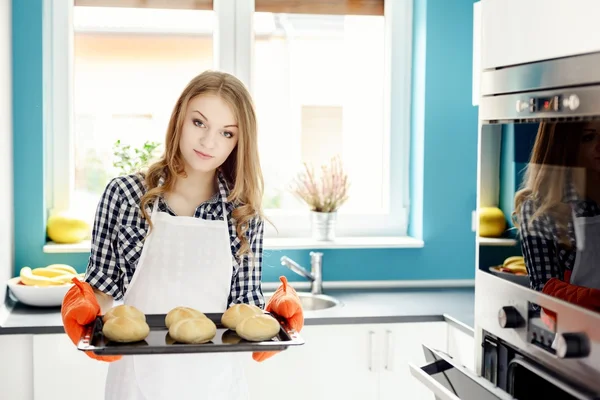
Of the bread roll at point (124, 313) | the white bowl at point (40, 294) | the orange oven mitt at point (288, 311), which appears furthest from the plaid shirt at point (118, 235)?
the white bowl at point (40, 294)

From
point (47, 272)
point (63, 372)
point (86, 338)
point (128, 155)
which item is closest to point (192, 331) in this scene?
point (86, 338)

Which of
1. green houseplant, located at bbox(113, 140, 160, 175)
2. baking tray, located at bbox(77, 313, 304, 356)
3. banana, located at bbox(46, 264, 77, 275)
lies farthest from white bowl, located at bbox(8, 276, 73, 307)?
baking tray, located at bbox(77, 313, 304, 356)

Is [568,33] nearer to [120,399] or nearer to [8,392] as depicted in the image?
[120,399]

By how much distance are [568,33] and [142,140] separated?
79.6 inches

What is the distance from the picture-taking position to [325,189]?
298 centimetres

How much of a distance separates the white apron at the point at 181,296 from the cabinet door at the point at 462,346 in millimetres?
791

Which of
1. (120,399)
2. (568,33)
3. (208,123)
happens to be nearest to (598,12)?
(568,33)

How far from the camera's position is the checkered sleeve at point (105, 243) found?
184 centimetres

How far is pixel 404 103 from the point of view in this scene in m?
3.17

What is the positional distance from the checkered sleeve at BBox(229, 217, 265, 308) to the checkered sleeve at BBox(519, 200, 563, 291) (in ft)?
2.29

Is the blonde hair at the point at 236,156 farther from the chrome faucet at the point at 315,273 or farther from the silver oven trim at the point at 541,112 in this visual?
the chrome faucet at the point at 315,273

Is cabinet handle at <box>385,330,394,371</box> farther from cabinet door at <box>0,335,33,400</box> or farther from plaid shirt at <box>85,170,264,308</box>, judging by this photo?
cabinet door at <box>0,335,33,400</box>

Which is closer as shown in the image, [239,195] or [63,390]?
[239,195]

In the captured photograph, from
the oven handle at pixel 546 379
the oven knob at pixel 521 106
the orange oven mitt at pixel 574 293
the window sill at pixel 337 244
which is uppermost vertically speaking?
the oven knob at pixel 521 106
